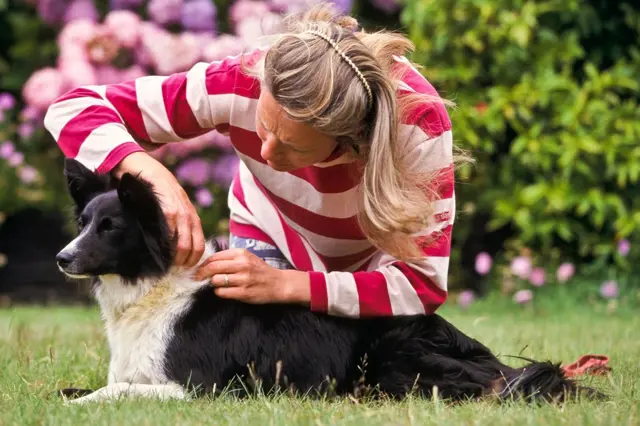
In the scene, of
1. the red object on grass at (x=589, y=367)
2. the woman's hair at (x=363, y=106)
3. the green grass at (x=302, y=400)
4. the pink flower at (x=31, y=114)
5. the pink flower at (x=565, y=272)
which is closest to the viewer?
the green grass at (x=302, y=400)

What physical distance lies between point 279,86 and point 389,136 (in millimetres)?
370

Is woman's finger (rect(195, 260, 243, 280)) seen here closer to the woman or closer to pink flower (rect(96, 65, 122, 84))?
the woman

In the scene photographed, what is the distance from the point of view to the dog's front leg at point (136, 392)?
2.79m

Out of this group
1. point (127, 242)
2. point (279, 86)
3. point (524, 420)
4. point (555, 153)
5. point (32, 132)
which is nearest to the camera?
point (524, 420)

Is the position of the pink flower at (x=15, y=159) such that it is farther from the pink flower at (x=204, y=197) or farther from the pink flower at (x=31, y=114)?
the pink flower at (x=204, y=197)

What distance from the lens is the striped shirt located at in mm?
3082

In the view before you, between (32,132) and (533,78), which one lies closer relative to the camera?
(533,78)

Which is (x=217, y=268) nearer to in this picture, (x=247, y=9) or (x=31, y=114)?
(x=247, y=9)

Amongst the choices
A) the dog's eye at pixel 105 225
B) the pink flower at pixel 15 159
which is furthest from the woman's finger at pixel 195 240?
the pink flower at pixel 15 159

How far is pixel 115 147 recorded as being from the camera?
314 centimetres

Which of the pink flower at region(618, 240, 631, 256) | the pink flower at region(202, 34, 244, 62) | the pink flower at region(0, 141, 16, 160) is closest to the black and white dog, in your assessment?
the pink flower at region(618, 240, 631, 256)

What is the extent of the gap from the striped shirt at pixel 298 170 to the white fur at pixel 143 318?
42cm

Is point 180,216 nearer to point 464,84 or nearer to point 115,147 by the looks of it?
point 115,147

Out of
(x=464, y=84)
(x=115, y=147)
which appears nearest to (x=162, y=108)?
(x=115, y=147)
